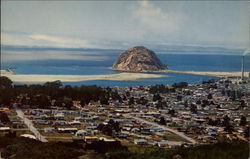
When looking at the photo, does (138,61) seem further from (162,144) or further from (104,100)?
(162,144)

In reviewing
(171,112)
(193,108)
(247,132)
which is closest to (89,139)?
(171,112)

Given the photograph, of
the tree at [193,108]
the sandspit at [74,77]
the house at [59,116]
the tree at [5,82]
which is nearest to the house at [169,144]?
the tree at [193,108]

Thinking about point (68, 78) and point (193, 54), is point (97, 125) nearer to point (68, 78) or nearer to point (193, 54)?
point (68, 78)

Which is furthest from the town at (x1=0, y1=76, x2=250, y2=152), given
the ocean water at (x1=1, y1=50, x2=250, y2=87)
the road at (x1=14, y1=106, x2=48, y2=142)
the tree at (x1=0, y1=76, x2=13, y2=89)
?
the tree at (x1=0, y1=76, x2=13, y2=89)

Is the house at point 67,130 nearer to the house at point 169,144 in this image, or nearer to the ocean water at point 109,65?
the ocean water at point 109,65

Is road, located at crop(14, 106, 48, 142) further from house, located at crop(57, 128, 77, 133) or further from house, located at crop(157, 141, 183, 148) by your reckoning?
house, located at crop(157, 141, 183, 148)

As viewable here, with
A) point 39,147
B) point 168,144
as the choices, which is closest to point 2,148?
point 39,147
